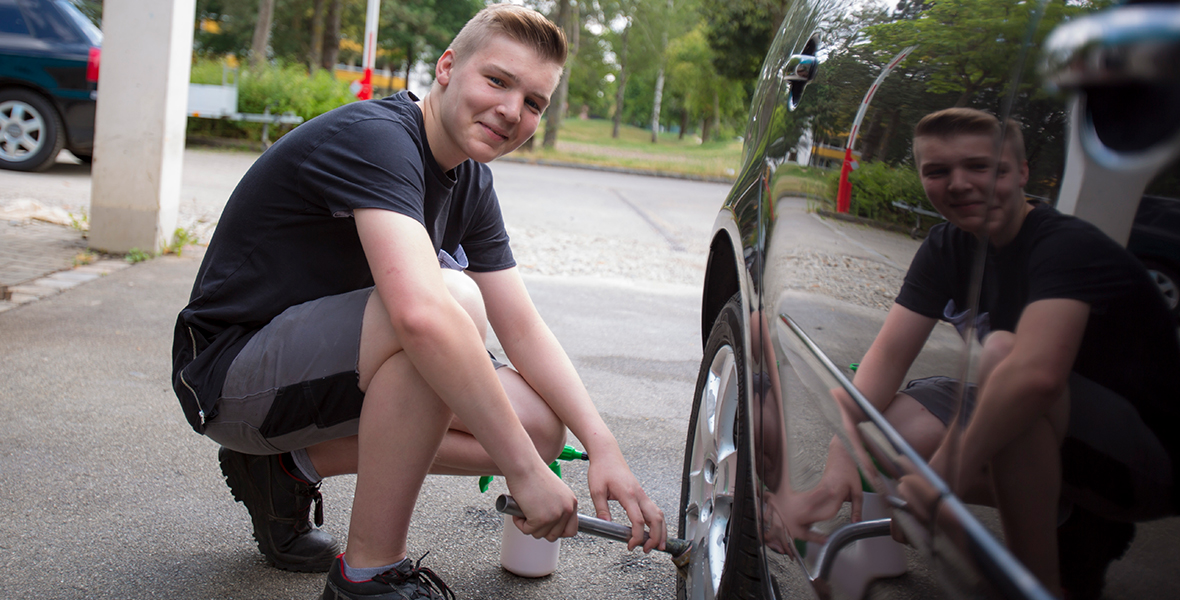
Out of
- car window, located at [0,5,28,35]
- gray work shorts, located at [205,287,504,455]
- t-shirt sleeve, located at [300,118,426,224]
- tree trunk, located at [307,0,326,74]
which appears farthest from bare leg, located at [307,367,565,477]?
tree trunk, located at [307,0,326,74]

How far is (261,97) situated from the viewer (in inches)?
551

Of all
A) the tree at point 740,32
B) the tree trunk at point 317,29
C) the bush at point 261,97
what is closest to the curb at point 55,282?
the bush at point 261,97

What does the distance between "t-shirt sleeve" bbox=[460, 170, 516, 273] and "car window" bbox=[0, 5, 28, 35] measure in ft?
25.8

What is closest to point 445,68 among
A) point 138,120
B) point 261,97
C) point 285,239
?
point 285,239

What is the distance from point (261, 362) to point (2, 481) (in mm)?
1116

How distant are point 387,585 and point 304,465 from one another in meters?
0.39

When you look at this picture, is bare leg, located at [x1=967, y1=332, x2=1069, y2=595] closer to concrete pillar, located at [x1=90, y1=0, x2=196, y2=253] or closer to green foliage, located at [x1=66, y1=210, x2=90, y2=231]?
concrete pillar, located at [x1=90, y1=0, x2=196, y2=253]

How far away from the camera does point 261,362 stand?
171cm

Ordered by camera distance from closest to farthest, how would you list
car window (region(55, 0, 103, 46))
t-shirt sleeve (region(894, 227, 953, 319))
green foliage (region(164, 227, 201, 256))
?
1. t-shirt sleeve (region(894, 227, 953, 319))
2. green foliage (region(164, 227, 201, 256))
3. car window (region(55, 0, 103, 46))

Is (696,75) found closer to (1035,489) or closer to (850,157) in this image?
(850,157)

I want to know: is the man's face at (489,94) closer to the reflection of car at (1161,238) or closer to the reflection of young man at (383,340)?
the reflection of young man at (383,340)

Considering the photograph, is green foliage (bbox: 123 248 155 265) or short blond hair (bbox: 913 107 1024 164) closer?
short blond hair (bbox: 913 107 1024 164)

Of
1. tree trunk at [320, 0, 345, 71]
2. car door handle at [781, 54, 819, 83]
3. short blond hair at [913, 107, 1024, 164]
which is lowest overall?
short blond hair at [913, 107, 1024, 164]

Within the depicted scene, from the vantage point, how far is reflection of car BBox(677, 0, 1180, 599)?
2.40ft
